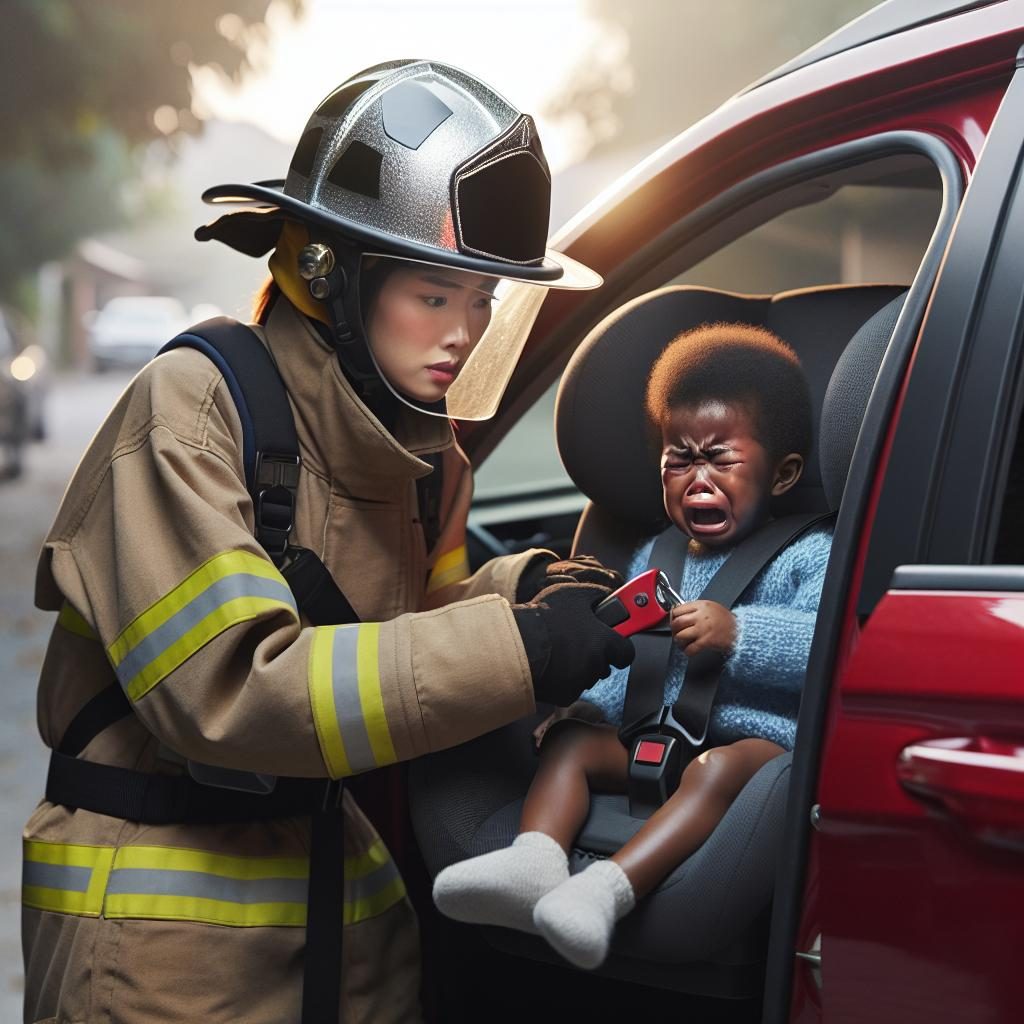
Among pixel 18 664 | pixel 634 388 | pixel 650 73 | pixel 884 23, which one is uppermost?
pixel 650 73

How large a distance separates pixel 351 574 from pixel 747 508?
63 cm

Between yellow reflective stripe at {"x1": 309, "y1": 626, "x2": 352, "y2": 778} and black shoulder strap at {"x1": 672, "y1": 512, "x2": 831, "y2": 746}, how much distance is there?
0.56 metres

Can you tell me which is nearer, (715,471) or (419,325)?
(419,325)

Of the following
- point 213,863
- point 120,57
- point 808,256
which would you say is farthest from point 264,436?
point 808,256

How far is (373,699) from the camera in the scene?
1.75 metres

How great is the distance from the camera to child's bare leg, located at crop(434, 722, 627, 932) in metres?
1.74

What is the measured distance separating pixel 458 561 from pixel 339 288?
0.59 meters

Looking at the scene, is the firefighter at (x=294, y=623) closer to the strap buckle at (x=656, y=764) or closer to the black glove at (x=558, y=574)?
the black glove at (x=558, y=574)

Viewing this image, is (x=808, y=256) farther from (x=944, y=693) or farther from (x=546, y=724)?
(x=944, y=693)

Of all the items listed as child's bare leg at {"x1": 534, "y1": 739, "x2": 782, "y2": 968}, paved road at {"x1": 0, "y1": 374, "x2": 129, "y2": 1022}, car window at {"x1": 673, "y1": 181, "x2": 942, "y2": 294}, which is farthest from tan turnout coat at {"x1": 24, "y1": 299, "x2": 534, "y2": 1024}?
car window at {"x1": 673, "y1": 181, "x2": 942, "y2": 294}

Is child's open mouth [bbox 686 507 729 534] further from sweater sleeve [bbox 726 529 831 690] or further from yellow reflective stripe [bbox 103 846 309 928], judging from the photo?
yellow reflective stripe [bbox 103 846 309 928]

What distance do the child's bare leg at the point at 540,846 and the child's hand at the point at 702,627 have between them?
196 mm

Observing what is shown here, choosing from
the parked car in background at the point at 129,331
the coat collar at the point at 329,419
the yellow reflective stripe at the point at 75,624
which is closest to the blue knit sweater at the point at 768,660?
the coat collar at the point at 329,419

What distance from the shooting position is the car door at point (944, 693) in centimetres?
131
